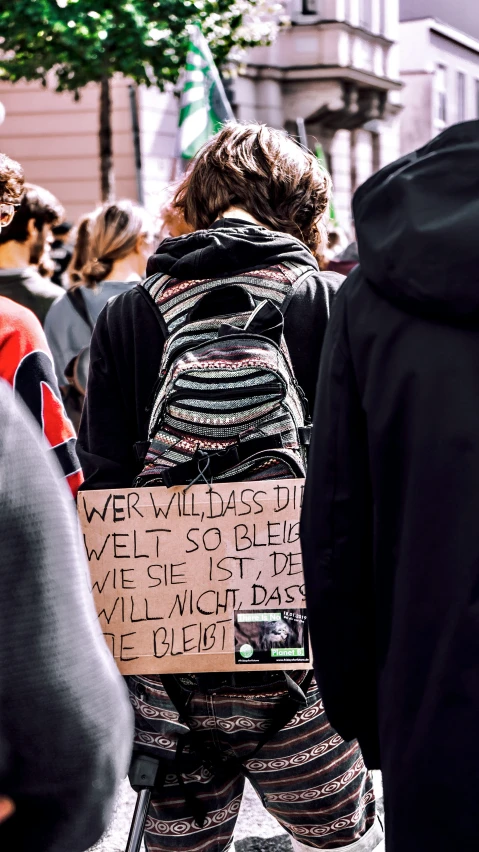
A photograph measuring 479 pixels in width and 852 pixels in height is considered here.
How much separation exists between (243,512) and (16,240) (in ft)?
8.11

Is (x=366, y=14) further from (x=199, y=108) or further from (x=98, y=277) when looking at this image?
(x=98, y=277)

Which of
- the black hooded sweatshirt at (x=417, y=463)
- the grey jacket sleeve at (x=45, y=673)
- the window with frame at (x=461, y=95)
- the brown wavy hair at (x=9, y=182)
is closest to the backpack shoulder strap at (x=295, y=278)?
the black hooded sweatshirt at (x=417, y=463)

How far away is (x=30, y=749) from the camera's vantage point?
1124 millimetres

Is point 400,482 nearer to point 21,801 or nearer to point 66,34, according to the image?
point 21,801

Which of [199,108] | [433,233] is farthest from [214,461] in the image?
[199,108]

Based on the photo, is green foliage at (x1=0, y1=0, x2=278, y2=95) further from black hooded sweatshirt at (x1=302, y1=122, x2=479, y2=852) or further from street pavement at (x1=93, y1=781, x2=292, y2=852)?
black hooded sweatshirt at (x1=302, y1=122, x2=479, y2=852)

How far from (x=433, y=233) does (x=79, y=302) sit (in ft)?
10.9

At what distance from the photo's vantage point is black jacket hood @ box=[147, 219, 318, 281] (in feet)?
7.34

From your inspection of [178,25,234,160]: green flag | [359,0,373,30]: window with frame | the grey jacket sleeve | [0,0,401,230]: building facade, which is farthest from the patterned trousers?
[359,0,373,30]: window with frame

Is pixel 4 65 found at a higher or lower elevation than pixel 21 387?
higher

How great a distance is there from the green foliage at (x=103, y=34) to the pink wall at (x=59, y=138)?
5.81 metres

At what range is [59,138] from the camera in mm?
19703

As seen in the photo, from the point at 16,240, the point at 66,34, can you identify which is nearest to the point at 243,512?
the point at 16,240

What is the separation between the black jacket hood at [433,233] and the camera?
153 centimetres
